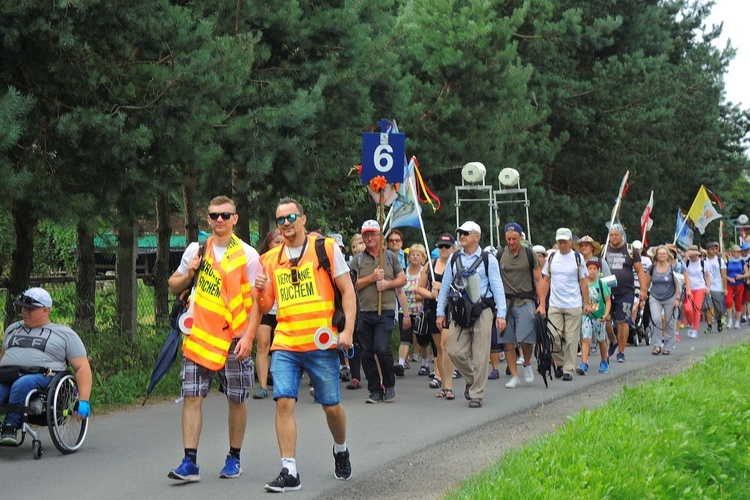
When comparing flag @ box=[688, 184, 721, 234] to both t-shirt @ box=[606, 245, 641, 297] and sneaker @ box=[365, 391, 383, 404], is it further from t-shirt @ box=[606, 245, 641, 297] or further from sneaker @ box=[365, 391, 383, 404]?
sneaker @ box=[365, 391, 383, 404]

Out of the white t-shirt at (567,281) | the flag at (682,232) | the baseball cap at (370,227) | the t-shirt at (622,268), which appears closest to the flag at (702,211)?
the flag at (682,232)

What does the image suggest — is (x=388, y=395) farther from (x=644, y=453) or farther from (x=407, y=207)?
(x=407, y=207)

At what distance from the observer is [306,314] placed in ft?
25.5

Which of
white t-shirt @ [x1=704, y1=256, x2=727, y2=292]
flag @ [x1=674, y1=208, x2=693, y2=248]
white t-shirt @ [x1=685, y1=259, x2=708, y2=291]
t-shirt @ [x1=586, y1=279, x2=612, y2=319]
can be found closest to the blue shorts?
t-shirt @ [x1=586, y1=279, x2=612, y2=319]

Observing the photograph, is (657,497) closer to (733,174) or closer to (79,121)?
(79,121)

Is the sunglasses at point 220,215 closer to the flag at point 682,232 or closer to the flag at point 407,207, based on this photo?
the flag at point 407,207

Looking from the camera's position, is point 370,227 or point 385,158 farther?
point 385,158

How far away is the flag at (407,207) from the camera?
1739 cm

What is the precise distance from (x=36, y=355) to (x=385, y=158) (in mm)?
5874

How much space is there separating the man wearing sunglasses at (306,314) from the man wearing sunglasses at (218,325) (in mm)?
162

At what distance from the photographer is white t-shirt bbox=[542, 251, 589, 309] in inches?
581

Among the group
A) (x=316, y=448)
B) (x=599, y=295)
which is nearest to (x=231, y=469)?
(x=316, y=448)

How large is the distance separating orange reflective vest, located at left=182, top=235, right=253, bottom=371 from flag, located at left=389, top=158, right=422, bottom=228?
936 cm

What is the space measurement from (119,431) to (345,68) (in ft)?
21.0
